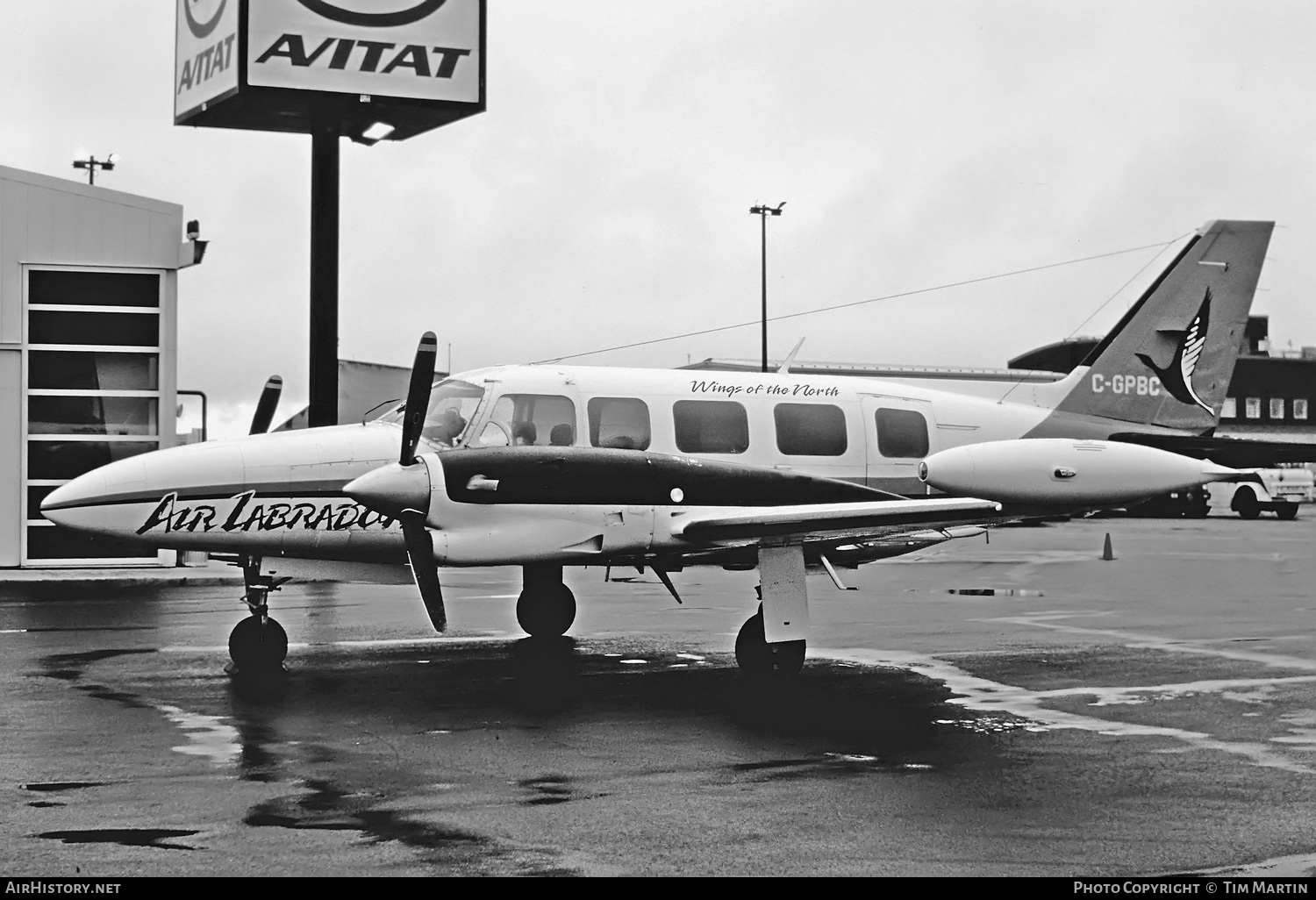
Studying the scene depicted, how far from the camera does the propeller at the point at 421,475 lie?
11094 millimetres

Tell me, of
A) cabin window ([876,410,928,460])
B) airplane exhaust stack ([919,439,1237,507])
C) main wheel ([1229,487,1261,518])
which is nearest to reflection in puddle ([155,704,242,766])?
airplane exhaust stack ([919,439,1237,507])

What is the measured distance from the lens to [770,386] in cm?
1374

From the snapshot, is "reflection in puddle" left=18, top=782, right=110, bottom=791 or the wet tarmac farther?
"reflection in puddle" left=18, top=782, right=110, bottom=791

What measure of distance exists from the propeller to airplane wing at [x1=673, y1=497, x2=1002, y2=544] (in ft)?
6.69

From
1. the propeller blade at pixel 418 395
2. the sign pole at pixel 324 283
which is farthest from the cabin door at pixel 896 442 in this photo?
the sign pole at pixel 324 283

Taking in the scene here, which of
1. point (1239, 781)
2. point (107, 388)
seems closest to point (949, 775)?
point (1239, 781)

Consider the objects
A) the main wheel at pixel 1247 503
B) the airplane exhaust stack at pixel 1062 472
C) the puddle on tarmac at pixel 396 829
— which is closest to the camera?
the puddle on tarmac at pixel 396 829

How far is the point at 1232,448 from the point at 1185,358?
49.2 inches

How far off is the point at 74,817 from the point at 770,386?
811 centimetres

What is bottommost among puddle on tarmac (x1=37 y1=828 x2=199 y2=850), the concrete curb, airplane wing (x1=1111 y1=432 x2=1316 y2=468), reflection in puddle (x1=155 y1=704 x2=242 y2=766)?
puddle on tarmac (x1=37 y1=828 x2=199 y2=850)

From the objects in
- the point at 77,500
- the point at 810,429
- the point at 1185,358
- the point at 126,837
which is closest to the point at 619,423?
the point at 810,429

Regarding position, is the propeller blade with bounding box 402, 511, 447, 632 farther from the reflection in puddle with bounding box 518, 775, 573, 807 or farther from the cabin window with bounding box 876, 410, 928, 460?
the cabin window with bounding box 876, 410, 928, 460

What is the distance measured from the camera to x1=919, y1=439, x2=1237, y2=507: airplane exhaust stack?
1137 cm

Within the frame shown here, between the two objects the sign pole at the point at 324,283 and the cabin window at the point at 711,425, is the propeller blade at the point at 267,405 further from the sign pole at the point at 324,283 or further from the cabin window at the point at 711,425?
the sign pole at the point at 324,283
